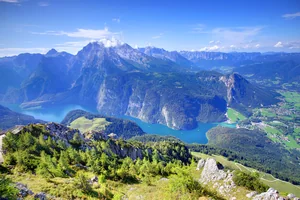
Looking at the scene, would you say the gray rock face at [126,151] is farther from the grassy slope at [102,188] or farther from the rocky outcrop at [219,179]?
the rocky outcrop at [219,179]

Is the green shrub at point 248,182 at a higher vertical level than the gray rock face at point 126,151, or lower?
higher

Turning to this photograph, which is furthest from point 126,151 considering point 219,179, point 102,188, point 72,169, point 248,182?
point 248,182

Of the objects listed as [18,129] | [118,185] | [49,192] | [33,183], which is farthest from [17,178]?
[18,129]

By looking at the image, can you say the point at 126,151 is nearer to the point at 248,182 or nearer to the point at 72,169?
the point at 72,169

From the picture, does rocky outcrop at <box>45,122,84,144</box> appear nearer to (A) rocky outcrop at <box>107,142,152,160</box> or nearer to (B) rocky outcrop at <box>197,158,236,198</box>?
(A) rocky outcrop at <box>107,142,152,160</box>

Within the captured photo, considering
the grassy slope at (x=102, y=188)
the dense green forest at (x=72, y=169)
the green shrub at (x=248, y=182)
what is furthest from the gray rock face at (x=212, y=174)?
the grassy slope at (x=102, y=188)

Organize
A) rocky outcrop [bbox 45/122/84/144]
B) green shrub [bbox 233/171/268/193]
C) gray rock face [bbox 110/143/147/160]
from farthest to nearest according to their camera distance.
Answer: gray rock face [bbox 110/143/147/160] < rocky outcrop [bbox 45/122/84/144] < green shrub [bbox 233/171/268/193]

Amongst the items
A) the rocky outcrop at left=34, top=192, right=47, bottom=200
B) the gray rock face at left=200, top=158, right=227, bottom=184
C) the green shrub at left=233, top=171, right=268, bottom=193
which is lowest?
the gray rock face at left=200, top=158, right=227, bottom=184

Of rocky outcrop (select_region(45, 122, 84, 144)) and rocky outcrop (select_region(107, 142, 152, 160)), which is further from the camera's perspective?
rocky outcrop (select_region(107, 142, 152, 160))

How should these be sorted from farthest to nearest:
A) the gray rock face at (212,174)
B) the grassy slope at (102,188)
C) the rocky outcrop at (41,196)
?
the gray rock face at (212,174) < the grassy slope at (102,188) < the rocky outcrop at (41,196)

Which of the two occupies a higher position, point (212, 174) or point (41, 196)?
point (41, 196)

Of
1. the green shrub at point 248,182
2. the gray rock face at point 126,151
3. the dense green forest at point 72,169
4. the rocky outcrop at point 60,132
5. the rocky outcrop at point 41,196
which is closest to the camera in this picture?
the rocky outcrop at point 41,196

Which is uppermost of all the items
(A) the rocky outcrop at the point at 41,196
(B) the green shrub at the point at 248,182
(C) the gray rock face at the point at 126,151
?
(A) the rocky outcrop at the point at 41,196

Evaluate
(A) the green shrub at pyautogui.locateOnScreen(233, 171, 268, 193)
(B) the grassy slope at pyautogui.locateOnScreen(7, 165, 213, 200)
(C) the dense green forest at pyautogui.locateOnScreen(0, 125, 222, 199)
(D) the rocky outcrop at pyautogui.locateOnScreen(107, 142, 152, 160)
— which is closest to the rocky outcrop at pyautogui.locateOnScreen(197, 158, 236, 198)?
(A) the green shrub at pyautogui.locateOnScreen(233, 171, 268, 193)
